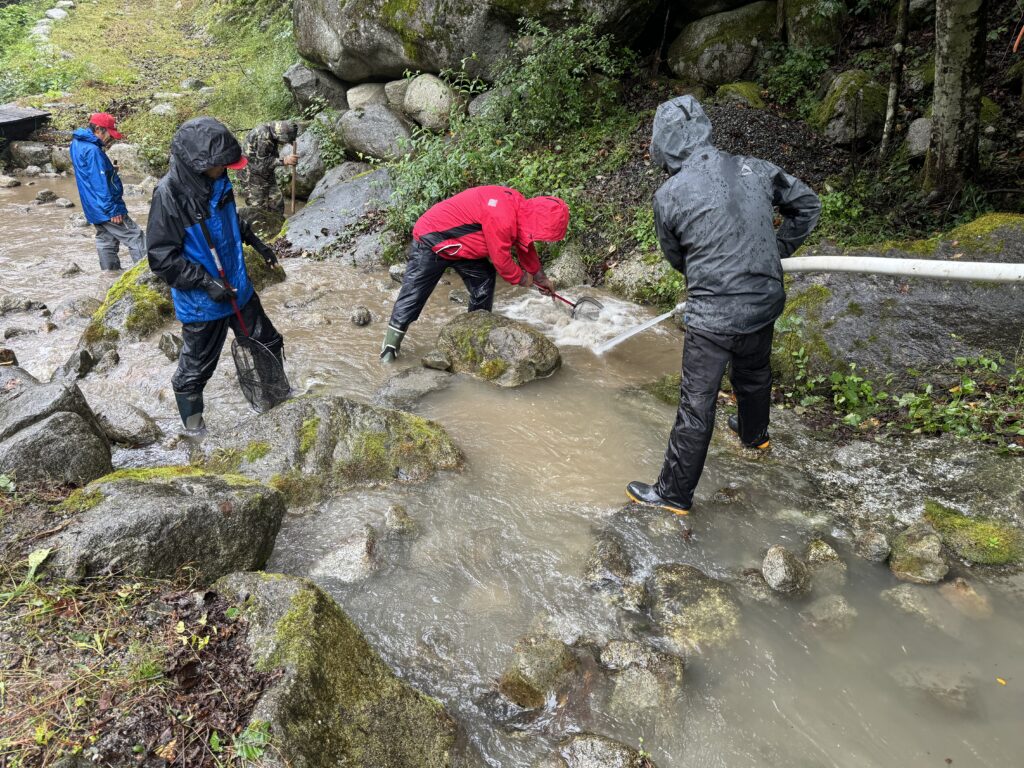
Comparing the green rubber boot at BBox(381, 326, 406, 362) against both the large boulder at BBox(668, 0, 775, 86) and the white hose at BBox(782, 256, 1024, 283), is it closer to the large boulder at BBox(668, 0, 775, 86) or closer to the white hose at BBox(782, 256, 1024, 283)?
the white hose at BBox(782, 256, 1024, 283)

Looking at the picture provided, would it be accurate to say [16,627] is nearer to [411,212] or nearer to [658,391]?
[658,391]

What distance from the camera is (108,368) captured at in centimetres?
657

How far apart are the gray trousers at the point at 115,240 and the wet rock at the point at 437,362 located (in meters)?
5.27

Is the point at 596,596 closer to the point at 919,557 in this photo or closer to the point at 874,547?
the point at 874,547

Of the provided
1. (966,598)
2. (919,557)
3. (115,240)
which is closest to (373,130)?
(115,240)

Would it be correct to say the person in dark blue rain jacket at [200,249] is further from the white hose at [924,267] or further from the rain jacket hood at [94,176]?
the rain jacket hood at [94,176]

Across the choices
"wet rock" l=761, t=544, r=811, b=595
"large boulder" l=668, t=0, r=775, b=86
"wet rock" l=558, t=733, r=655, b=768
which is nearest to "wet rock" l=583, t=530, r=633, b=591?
"wet rock" l=761, t=544, r=811, b=595

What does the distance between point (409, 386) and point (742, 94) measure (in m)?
7.09

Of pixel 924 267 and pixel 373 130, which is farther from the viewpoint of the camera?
pixel 373 130

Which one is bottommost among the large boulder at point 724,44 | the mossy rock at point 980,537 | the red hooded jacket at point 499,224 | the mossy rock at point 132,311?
the mossy rock at point 980,537

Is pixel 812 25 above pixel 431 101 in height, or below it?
above

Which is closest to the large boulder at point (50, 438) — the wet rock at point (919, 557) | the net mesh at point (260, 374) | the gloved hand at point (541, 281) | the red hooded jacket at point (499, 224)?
the net mesh at point (260, 374)

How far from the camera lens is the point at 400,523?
162 inches

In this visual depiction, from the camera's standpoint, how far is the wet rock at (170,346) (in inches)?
265
